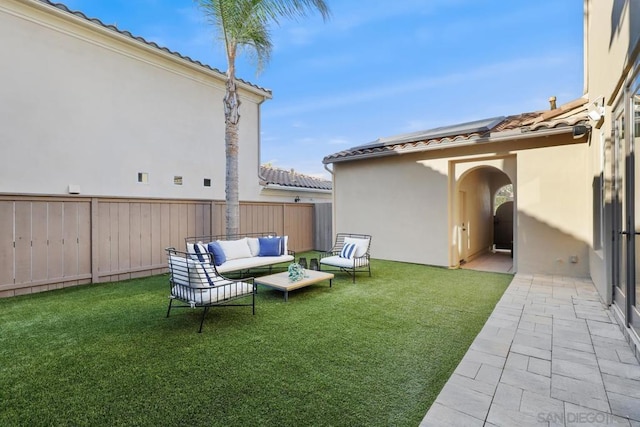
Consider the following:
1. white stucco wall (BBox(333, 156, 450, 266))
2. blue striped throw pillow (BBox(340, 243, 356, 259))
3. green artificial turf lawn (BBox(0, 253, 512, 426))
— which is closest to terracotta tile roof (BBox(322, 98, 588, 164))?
white stucco wall (BBox(333, 156, 450, 266))

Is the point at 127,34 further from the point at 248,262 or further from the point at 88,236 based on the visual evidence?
the point at 248,262

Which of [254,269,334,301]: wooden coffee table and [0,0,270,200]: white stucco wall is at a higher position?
[0,0,270,200]: white stucco wall

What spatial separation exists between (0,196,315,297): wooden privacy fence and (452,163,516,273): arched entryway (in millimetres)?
7187

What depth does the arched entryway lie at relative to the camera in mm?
8477

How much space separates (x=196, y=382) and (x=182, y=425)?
57 centimetres

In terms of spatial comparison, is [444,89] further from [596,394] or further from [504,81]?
[596,394]

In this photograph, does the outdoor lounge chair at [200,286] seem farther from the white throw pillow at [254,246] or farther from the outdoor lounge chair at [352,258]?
the white throw pillow at [254,246]

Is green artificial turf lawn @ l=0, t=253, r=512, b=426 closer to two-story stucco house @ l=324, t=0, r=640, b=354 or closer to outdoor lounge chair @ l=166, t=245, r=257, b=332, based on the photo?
outdoor lounge chair @ l=166, t=245, r=257, b=332

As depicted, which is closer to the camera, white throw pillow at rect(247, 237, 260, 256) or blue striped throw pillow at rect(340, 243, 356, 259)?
blue striped throw pillow at rect(340, 243, 356, 259)

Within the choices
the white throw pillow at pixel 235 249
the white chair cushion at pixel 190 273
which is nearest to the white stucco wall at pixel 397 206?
the white throw pillow at pixel 235 249

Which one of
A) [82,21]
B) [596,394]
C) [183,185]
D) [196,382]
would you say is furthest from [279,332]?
[82,21]

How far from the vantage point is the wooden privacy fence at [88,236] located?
5.54m

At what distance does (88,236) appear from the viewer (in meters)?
6.41

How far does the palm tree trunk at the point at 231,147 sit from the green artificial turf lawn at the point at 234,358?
8.88 ft
